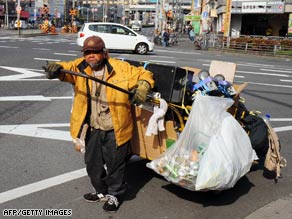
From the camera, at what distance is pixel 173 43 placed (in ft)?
119

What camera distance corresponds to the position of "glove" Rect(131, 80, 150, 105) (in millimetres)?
3430

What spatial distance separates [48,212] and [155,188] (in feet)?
3.73

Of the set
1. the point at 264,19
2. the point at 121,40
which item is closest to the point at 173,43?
the point at 264,19

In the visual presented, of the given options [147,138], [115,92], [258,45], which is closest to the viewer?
[115,92]

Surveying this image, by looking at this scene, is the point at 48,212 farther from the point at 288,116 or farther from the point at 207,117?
the point at 288,116

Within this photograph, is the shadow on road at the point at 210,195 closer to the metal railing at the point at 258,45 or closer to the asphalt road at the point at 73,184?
the asphalt road at the point at 73,184

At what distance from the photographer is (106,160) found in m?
3.78

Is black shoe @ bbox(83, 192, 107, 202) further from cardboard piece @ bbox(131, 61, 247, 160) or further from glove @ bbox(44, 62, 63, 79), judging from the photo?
glove @ bbox(44, 62, 63, 79)

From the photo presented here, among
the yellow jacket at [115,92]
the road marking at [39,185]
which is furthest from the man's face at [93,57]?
the road marking at [39,185]

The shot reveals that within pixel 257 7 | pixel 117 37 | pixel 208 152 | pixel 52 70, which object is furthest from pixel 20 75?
pixel 257 7

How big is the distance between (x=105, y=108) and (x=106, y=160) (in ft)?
1.60

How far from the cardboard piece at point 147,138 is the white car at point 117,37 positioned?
19.0 metres

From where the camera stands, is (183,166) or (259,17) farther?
(259,17)

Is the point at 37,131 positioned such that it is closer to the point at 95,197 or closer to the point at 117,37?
the point at 95,197
